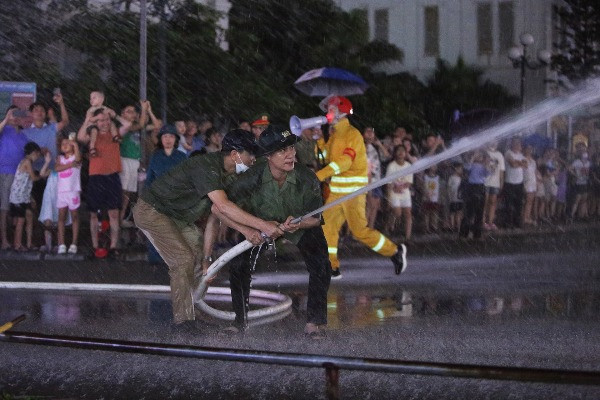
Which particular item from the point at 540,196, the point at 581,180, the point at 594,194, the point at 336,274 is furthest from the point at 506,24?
the point at 336,274

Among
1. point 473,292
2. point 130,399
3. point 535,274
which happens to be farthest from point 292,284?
point 130,399

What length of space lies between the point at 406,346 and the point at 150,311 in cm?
313

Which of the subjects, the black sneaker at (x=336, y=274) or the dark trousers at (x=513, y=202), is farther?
the dark trousers at (x=513, y=202)

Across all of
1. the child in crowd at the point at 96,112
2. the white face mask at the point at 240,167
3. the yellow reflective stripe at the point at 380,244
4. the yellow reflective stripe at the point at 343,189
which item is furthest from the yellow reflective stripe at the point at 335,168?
the child in crowd at the point at 96,112

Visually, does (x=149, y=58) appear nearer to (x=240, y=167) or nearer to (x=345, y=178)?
(x=345, y=178)

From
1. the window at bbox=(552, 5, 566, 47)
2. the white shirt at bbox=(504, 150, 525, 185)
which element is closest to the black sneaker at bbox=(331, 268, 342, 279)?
the white shirt at bbox=(504, 150, 525, 185)

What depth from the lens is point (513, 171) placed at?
21297 mm

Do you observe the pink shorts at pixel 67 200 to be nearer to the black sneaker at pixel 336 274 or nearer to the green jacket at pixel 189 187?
the black sneaker at pixel 336 274

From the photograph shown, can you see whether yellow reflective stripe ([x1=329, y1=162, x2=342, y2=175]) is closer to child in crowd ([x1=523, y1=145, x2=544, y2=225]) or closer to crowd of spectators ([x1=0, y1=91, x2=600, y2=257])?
crowd of spectators ([x1=0, y1=91, x2=600, y2=257])

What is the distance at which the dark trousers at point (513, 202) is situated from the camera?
69.9ft

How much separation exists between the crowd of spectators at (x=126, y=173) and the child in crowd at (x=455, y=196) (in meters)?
0.02

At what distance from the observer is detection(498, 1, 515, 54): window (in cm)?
5153

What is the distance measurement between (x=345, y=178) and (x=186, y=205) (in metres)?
3.63

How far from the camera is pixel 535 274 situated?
13383 millimetres
